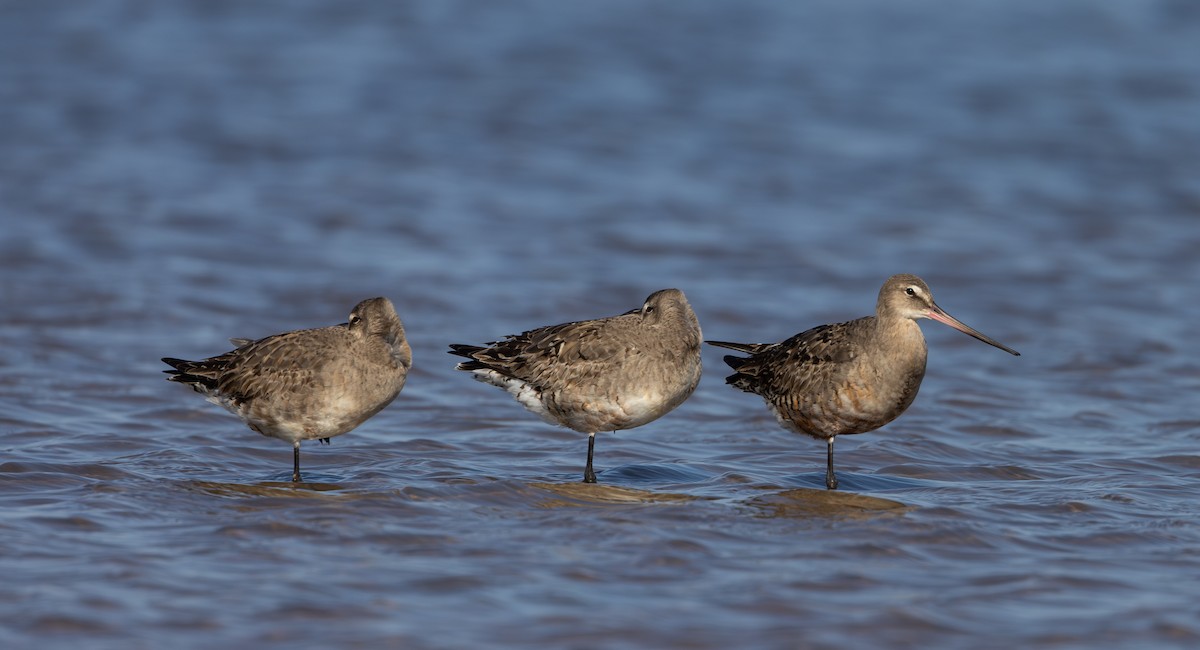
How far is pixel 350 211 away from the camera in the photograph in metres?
13.5

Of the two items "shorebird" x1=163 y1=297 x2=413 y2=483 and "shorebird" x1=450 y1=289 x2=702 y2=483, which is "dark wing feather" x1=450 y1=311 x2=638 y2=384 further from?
"shorebird" x1=163 y1=297 x2=413 y2=483

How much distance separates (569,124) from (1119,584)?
1138 centimetres

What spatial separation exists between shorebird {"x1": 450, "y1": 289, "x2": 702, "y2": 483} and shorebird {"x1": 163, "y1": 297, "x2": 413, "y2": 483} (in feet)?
2.05

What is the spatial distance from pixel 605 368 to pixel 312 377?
1381mm

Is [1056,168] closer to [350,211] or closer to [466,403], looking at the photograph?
[350,211]

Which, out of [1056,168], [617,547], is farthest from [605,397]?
[1056,168]

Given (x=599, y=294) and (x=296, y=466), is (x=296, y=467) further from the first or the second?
(x=599, y=294)

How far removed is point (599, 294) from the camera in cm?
1134

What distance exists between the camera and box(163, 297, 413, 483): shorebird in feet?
23.6

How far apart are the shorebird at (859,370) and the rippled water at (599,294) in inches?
14.2

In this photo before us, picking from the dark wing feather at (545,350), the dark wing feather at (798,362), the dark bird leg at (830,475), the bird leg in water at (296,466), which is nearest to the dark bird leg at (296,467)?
the bird leg in water at (296,466)

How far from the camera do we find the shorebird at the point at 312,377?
23.6 ft

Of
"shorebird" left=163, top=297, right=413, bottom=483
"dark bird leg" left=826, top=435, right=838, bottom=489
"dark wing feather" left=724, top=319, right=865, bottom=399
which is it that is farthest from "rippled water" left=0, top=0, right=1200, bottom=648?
"dark wing feather" left=724, top=319, right=865, bottom=399

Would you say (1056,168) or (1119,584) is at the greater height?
(1056,168)
